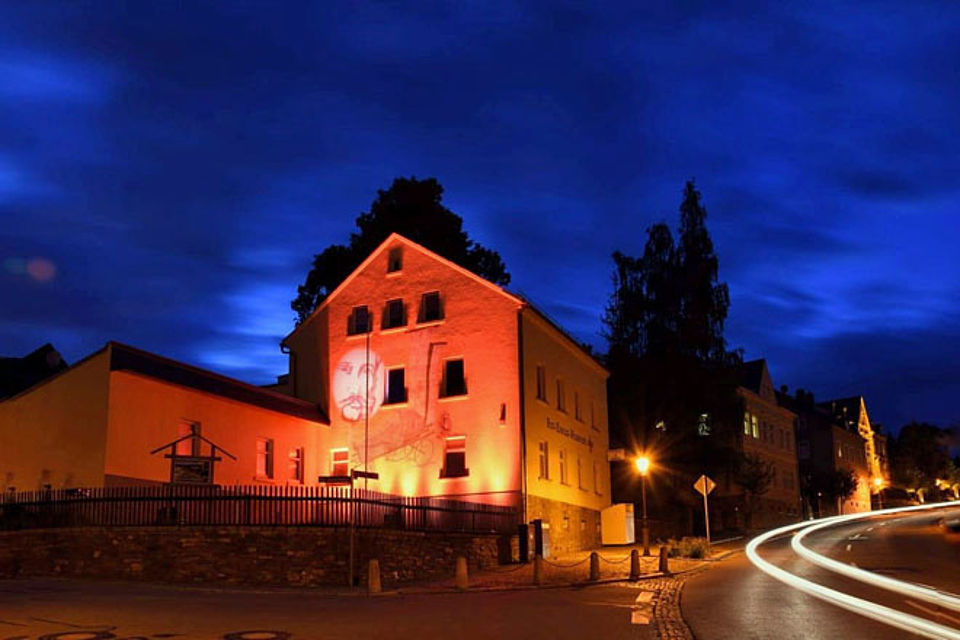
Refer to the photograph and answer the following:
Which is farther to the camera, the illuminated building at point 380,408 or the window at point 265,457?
the window at point 265,457

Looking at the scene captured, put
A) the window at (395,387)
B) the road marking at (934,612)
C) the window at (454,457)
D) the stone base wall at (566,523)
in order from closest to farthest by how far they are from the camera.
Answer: the road marking at (934,612), the stone base wall at (566,523), the window at (454,457), the window at (395,387)

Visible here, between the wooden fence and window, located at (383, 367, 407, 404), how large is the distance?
30.6ft

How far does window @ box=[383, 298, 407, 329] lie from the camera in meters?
35.1

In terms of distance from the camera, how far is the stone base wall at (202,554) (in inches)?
848

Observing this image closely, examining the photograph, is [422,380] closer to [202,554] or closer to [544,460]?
[544,460]

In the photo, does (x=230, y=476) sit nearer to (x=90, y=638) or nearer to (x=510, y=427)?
(x=510, y=427)

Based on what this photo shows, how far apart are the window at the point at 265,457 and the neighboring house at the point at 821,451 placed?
56.6 m

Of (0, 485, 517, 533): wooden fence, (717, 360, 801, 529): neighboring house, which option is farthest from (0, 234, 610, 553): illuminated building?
(717, 360, 801, 529): neighboring house

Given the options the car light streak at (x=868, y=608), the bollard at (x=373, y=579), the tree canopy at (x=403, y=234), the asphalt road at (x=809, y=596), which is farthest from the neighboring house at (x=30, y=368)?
the car light streak at (x=868, y=608)

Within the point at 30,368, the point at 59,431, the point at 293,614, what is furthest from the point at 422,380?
the point at 30,368

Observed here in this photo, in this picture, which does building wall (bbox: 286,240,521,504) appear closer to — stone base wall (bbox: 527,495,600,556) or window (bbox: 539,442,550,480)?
stone base wall (bbox: 527,495,600,556)

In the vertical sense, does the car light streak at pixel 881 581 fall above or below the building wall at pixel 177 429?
below

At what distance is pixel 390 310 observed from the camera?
3531 cm

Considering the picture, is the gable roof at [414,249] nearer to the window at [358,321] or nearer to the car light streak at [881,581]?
the window at [358,321]
